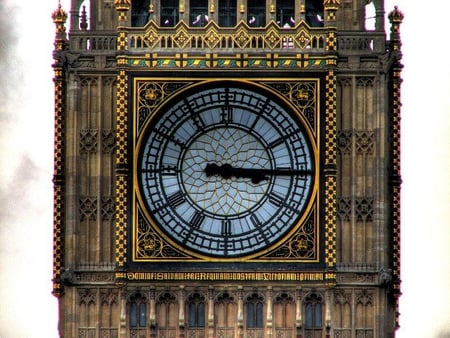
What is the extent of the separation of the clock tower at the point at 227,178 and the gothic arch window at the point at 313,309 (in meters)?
0.03

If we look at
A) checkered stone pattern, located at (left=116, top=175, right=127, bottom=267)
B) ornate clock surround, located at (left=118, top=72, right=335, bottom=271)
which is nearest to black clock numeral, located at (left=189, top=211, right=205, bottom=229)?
ornate clock surround, located at (left=118, top=72, right=335, bottom=271)

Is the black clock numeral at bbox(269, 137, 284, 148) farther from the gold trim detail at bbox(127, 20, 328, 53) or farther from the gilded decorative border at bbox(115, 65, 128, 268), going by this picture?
the gilded decorative border at bbox(115, 65, 128, 268)

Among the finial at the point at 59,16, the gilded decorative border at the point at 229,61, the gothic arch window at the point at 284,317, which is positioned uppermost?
the finial at the point at 59,16

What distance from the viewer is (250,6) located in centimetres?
8181

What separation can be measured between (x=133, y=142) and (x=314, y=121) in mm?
3265

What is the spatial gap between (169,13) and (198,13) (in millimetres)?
529

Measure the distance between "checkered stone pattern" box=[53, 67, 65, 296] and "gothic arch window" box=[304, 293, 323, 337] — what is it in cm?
447

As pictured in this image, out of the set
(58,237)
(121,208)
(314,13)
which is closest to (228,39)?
(314,13)

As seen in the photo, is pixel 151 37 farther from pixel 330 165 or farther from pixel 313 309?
pixel 313 309

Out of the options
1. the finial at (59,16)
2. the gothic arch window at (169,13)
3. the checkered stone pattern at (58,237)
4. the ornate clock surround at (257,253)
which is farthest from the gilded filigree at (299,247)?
the finial at (59,16)

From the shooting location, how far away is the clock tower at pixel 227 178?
80.8m

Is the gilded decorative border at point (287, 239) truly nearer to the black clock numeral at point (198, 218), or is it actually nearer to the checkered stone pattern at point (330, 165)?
the checkered stone pattern at point (330, 165)

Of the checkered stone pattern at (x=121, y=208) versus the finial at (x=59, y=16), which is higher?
the finial at (x=59, y=16)

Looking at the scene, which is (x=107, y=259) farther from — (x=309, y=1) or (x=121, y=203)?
(x=309, y=1)
